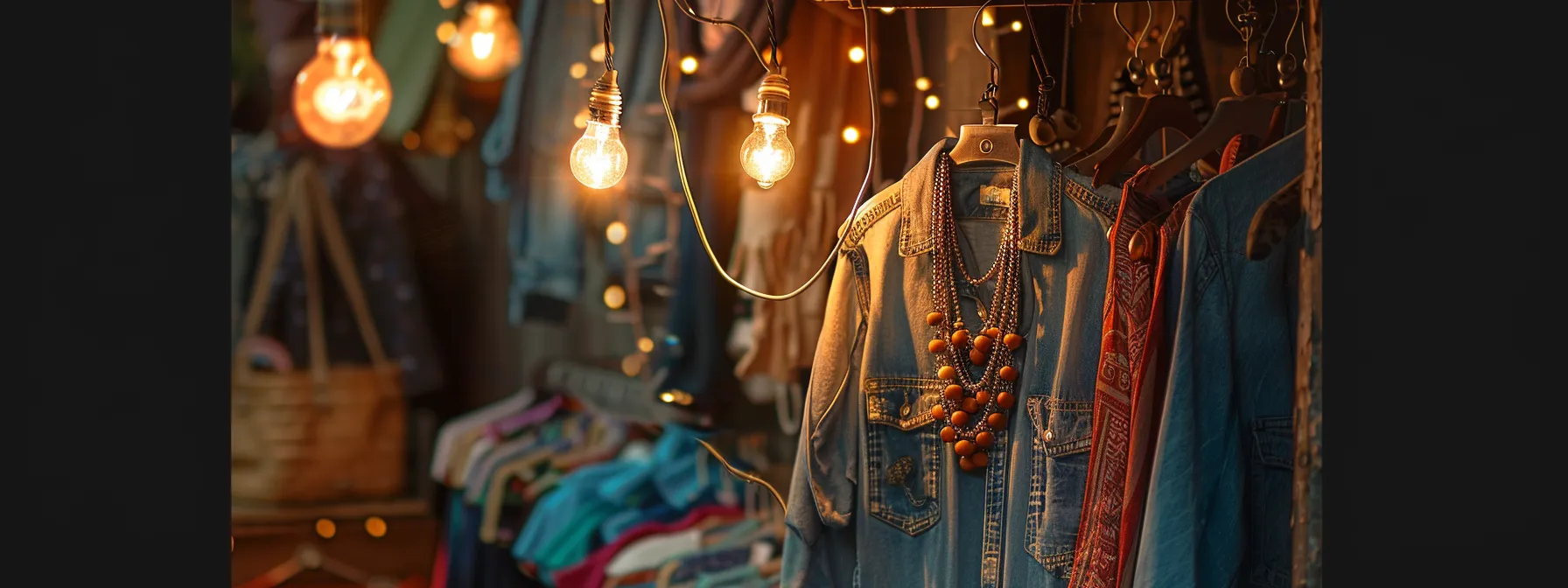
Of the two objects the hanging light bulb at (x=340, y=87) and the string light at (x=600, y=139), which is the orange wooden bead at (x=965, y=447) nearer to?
the string light at (x=600, y=139)

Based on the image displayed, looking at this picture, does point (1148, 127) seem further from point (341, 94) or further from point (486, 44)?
point (341, 94)

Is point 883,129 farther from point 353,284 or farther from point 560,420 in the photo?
point 353,284

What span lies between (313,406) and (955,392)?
1.22 m

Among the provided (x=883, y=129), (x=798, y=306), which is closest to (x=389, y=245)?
(x=798, y=306)

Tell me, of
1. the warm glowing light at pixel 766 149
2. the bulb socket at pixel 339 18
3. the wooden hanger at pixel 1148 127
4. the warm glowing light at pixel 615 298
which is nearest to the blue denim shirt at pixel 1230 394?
the wooden hanger at pixel 1148 127

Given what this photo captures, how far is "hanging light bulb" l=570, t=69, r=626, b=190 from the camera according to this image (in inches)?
72.6

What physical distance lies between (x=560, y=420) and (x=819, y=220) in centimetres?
63

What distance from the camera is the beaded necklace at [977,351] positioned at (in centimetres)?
174

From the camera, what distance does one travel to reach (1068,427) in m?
1.67

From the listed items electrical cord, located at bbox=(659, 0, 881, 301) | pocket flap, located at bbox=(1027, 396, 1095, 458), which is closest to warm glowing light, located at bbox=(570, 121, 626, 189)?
electrical cord, located at bbox=(659, 0, 881, 301)

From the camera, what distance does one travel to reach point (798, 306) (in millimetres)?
2260

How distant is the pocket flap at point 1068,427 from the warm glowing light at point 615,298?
2.95 feet

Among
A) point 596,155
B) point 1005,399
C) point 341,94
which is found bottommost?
point 1005,399

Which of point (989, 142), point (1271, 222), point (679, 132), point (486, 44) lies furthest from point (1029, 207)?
point (486, 44)
